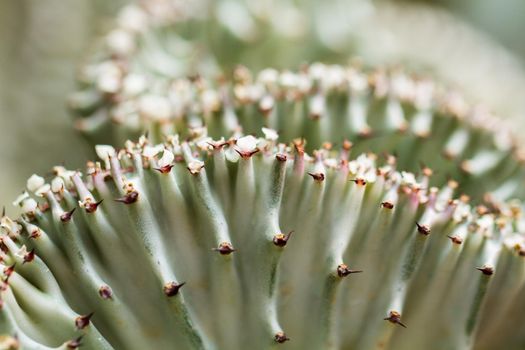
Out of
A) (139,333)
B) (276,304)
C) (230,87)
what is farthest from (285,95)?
(139,333)

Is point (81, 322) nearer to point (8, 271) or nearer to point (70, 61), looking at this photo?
point (8, 271)

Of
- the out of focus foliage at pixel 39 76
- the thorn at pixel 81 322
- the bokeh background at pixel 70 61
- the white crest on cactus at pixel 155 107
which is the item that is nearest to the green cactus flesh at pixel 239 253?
the thorn at pixel 81 322

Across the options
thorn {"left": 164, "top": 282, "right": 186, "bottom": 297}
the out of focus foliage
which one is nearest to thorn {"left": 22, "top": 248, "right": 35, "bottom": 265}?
thorn {"left": 164, "top": 282, "right": 186, "bottom": 297}

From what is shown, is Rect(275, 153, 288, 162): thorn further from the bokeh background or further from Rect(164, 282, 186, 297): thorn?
the bokeh background

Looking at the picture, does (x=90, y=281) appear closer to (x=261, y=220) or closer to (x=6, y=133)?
(x=261, y=220)

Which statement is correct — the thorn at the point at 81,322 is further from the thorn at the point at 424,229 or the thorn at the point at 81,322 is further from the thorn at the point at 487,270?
the thorn at the point at 487,270

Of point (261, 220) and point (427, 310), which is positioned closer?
point (261, 220)
